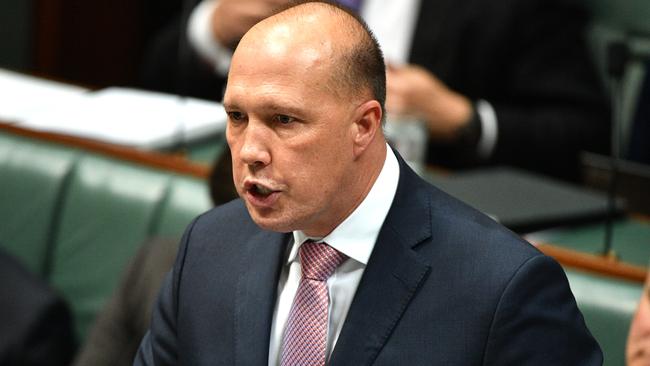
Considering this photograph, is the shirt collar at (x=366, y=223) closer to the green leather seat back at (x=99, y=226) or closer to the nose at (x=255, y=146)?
the nose at (x=255, y=146)

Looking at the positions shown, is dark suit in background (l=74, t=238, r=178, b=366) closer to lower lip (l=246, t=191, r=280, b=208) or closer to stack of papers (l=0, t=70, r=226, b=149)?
stack of papers (l=0, t=70, r=226, b=149)

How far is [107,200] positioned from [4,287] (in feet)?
0.86

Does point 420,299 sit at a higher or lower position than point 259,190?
lower

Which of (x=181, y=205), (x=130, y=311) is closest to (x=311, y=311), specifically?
(x=130, y=311)

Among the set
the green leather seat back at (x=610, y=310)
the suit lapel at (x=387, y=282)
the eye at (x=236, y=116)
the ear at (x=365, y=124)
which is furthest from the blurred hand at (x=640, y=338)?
the eye at (x=236, y=116)

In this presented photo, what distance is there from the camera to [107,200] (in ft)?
8.09

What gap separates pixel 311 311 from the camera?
1337mm

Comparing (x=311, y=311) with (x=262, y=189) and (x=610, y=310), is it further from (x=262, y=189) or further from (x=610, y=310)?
(x=610, y=310)

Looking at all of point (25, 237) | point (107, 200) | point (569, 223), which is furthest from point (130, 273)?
point (569, 223)

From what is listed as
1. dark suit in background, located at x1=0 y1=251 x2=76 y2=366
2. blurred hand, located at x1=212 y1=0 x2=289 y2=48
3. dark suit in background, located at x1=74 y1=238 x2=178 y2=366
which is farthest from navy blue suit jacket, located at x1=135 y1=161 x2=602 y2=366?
blurred hand, located at x1=212 y1=0 x2=289 y2=48

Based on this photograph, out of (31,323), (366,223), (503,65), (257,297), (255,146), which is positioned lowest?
(31,323)

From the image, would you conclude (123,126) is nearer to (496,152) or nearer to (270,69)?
(496,152)

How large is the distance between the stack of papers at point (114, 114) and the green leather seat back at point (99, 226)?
17 cm

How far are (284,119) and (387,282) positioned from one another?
23cm
